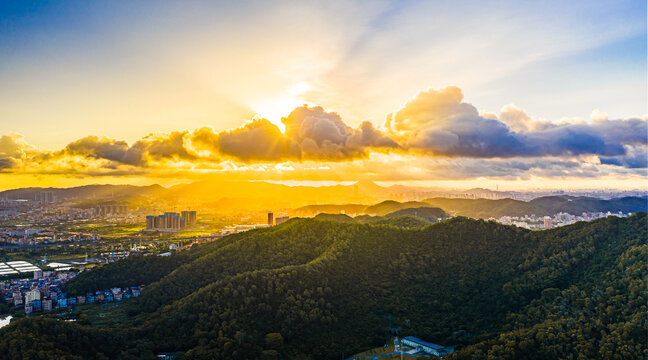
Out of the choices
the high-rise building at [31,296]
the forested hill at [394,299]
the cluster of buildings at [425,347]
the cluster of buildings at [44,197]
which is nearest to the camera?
the forested hill at [394,299]

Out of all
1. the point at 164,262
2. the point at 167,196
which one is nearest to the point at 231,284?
the point at 164,262

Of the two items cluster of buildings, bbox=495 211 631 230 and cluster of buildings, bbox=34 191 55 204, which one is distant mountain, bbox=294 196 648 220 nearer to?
cluster of buildings, bbox=495 211 631 230

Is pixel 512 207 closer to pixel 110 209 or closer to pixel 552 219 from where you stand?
pixel 552 219

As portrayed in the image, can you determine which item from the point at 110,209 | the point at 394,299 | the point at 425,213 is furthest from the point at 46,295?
the point at 110,209

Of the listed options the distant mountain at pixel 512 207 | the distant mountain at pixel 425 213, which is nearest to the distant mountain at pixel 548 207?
the distant mountain at pixel 512 207

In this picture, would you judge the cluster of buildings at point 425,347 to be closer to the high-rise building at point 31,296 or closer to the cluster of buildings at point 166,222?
the high-rise building at point 31,296

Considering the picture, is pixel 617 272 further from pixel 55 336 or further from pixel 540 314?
pixel 55 336

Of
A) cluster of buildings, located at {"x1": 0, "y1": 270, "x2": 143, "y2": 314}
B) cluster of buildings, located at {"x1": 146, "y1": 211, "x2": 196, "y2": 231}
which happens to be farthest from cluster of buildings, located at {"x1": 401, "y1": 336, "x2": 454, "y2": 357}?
cluster of buildings, located at {"x1": 146, "y1": 211, "x2": 196, "y2": 231}
